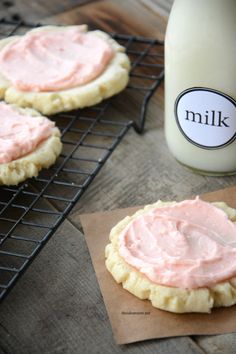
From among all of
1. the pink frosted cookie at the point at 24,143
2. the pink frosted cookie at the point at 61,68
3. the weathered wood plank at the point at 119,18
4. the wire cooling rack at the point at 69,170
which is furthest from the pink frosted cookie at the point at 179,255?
the weathered wood plank at the point at 119,18

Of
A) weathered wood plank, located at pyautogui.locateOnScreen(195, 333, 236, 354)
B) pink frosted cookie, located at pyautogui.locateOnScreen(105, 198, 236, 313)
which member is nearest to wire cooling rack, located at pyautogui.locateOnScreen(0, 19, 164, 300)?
pink frosted cookie, located at pyautogui.locateOnScreen(105, 198, 236, 313)

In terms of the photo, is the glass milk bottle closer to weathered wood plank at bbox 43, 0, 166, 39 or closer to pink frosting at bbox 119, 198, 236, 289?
pink frosting at bbox 119, 198, 236, 289

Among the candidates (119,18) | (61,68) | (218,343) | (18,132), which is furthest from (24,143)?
(119,18)

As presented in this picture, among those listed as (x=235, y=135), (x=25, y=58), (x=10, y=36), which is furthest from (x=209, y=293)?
(x=10, y=36)

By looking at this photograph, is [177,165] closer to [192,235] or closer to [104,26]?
[192,235]

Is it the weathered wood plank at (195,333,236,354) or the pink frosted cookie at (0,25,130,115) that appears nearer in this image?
the weathered wood plank at (195,333,236,354)

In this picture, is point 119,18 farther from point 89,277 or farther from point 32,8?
point 89,277
